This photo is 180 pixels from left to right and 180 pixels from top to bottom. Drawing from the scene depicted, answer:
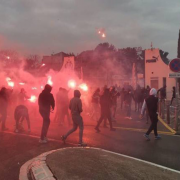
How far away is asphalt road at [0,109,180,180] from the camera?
4531 millimetres

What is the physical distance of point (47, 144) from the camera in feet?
19.1

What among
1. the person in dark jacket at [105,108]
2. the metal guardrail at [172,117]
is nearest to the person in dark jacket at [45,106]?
the person in dark jacket at [105,108]

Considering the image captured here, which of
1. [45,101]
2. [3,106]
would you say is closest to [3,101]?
[3,106]

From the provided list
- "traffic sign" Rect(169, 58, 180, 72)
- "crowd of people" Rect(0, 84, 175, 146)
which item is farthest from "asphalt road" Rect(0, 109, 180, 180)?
"traffic sign" Rect(169, 58, 180, 72)

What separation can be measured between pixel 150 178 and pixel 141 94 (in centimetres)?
983

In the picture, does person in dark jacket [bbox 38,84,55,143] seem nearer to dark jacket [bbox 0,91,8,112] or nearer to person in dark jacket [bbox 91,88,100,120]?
dark jacket [bbox 0,91,8,112]

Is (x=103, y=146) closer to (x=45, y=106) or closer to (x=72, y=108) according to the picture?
(x=72, y=108)

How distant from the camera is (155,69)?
2667 cm

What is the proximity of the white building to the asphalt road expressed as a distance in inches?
788

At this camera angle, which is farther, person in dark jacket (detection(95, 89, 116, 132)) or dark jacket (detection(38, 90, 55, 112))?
person in dark jacket (detection(95, 89, 116, 132))

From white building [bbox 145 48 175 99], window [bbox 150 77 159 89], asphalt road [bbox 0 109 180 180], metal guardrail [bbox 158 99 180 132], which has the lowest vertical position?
asphalt road [bbox 0 109 180 180]

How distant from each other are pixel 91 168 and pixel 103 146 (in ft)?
6.66

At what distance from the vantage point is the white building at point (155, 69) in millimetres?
26047

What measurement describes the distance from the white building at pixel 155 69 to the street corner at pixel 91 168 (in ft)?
76.6
